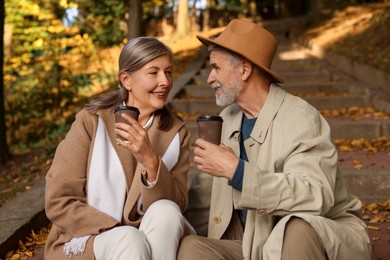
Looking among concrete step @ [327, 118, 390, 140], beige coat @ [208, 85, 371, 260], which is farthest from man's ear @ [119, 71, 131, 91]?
concrete step @ [327, 118, 390, 140]

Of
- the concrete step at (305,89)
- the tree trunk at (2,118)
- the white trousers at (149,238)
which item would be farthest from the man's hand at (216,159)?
the concrete step at (305,89)

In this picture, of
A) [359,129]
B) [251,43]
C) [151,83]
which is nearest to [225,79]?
[251,43]

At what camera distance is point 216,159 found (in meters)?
2.92

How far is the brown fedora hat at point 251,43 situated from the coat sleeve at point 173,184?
632mm

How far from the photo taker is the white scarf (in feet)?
11.4

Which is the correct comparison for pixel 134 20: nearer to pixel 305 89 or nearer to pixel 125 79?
pixel 305 89

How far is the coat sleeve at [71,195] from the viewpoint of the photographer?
11.3 feet

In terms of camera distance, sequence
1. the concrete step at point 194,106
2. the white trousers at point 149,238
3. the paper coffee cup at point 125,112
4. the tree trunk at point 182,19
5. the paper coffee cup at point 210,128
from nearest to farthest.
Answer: the paper coffee cup at point 210,128 < the paper coffee cup at point 125,112 < the white trousers at point 149,238 < the concrete step at point 194,106 < the tree trunk at point 182,19

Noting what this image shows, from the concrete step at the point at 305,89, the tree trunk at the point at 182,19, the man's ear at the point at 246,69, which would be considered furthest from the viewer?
the tree trunk at the point at 182,19

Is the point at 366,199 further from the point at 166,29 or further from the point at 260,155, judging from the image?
the point at 166,29

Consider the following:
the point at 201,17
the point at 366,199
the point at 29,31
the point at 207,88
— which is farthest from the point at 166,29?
the point at 366,199

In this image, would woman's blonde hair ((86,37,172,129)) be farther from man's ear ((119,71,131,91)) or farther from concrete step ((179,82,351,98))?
concrete step ((179,82,351,98))

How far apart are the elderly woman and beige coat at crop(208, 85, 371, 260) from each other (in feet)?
1.08

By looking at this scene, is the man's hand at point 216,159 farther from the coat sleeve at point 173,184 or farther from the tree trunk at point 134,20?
the tree trunk at point 134,20
